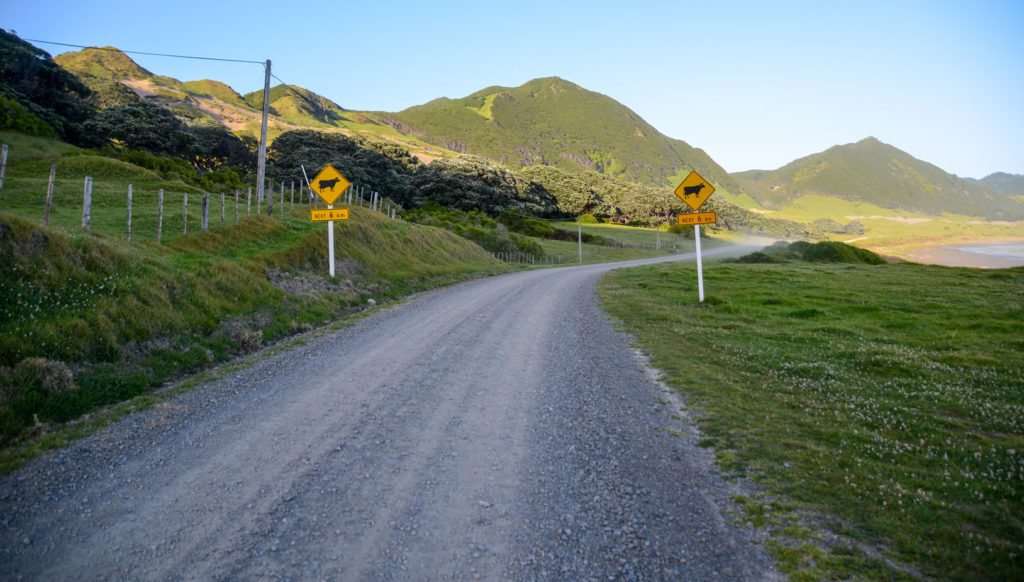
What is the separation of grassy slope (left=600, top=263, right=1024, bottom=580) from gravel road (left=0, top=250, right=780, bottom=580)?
1.83 feet

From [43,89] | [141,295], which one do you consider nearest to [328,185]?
[141,295]

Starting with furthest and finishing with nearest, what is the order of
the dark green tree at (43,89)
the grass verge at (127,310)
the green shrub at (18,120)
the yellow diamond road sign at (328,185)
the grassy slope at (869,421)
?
the dark green tree at (43,89) → the green shrub at (18,120) → the yellow diamond road sign at (328,185) → the grass verge at (127,310) → the grassy slope at (869,421)

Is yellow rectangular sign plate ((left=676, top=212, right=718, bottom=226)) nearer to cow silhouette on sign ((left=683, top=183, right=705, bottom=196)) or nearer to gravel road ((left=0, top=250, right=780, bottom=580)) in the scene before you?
cow silhouette on sign ((left=683, top=183, right=705, bottom=196))

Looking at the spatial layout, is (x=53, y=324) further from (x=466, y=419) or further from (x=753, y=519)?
(x=753, y=519)

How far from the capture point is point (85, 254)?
8266mm

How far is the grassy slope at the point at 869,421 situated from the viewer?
306 centimetres

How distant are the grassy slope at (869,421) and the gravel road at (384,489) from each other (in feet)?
1.83

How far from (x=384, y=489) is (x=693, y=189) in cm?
1478

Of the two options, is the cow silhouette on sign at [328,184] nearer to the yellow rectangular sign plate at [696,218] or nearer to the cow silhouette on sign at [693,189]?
the yellow rectangular sign plate at [696,218]

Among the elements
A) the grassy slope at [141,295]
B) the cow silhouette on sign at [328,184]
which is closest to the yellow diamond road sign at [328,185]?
the cow silhouette on sign at [328,184]

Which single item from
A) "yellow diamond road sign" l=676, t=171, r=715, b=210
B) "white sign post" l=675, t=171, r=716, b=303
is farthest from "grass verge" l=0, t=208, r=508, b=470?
"yellow diamond road sign" l=676, t=171, r=715, b=210

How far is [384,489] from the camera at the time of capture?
12.4ft

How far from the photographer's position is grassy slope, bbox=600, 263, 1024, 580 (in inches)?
120

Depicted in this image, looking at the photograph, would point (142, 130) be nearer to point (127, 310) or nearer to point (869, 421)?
point (127, 310)
